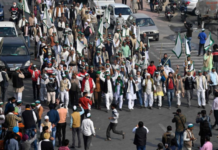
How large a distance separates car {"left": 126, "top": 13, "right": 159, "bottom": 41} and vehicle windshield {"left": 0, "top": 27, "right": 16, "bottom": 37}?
735 centimetres

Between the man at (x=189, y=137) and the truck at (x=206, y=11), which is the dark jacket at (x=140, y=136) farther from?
the truck at (x=206, y=11)

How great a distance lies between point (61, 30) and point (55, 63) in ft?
23.3

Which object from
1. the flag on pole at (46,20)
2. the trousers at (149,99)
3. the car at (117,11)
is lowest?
the trousers at (149,99)

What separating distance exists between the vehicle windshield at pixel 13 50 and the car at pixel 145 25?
8334 millimetres

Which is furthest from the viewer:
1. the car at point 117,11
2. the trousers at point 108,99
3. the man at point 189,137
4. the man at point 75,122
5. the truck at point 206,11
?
the truck at point 206,11

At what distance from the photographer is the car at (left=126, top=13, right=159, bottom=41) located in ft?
108

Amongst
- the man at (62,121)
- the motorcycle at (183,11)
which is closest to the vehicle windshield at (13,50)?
the man at (62,121)

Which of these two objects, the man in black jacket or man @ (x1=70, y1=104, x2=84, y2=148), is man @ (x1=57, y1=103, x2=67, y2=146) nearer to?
man @ (x1=70, y1=104, x2=84, y2=148)

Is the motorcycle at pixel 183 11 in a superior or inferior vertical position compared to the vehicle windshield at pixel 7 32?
inferior

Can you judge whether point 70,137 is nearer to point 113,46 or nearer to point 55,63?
point 55,63

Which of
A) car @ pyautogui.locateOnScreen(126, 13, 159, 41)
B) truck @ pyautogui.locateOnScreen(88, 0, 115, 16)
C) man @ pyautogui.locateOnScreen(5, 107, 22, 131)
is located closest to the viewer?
man @ pyautogui.locateOnScreen(5, 107, 22, 131)

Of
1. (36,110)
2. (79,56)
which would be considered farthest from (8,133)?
(79,56)

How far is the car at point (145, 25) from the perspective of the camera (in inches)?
1299

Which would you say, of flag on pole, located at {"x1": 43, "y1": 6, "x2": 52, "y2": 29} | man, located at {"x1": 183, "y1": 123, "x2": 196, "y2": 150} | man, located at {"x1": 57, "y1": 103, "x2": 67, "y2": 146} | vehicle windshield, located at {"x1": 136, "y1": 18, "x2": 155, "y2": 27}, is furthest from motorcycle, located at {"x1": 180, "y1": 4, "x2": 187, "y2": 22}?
man, located at {"x1": 183, "y1": 123, "x2": 196, "y2": 150}
